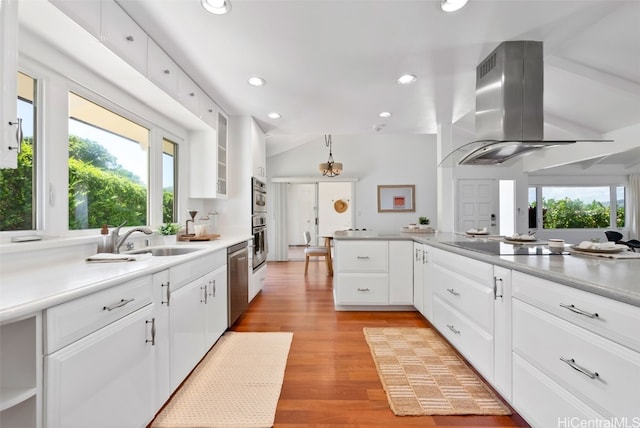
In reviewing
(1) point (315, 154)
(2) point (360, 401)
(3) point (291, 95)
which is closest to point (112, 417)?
(2) point (360, 401)

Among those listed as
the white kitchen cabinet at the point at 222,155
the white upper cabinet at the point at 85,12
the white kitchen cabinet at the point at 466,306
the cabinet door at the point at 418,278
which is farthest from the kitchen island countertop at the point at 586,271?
the white kitchen cabinet at the point at 222,155

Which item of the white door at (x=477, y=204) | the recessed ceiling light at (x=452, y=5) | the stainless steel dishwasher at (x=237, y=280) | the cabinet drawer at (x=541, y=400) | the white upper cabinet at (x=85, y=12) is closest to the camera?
the cabinet drawer at (x=541, y=400)

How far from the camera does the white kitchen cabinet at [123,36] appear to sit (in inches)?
62.7

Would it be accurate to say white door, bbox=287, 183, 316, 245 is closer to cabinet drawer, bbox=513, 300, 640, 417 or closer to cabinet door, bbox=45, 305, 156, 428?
cabinet door, bbox=45, 305, 156, 428

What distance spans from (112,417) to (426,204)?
7.12 meters

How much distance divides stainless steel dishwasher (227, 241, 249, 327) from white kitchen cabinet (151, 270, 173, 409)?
1.07 meters

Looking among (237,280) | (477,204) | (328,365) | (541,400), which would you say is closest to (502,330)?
(541,400)

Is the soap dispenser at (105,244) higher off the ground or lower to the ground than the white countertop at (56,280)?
higher

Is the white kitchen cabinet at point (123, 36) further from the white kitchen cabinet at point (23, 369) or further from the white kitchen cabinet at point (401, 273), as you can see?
Result: the white kitchen cabinet at point (401, 273)

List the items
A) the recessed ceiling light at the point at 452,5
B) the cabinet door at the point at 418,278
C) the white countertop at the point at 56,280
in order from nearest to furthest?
the white countertop at the point at 56,280 → the recessed ceiling light at the point at 452,5 → the cabinet door at the point at 418,278

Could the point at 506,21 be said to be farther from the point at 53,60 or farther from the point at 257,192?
the point at 257,192

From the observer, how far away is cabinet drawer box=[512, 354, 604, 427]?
1.07m

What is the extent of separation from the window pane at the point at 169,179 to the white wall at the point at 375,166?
13.7 ft

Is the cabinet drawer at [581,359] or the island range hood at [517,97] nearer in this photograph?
the cabinet drawer at [581,359]
